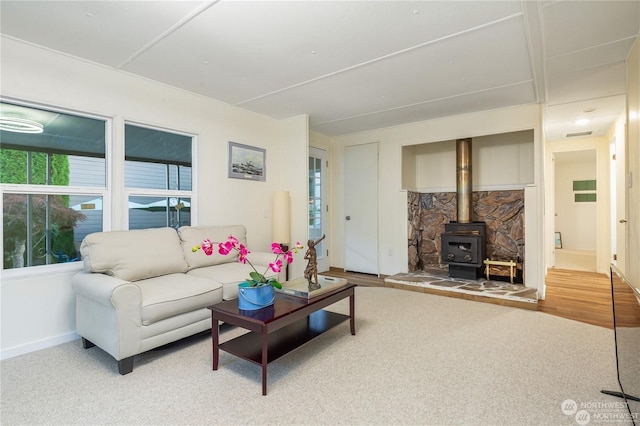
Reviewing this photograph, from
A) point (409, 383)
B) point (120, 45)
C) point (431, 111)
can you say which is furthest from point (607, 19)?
point (120, 45)

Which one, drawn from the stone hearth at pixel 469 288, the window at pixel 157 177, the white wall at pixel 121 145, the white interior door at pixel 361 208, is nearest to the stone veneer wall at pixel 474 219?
the stone hearth at pixel 469 288

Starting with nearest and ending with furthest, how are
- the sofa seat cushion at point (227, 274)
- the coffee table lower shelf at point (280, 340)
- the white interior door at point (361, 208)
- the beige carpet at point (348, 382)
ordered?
the beige carpet at point (348, 382)
the coffee table lower shelf at point (280, 340)
the sofa seat cushion at point (227, 274)
the white interior door at point (361, 208)

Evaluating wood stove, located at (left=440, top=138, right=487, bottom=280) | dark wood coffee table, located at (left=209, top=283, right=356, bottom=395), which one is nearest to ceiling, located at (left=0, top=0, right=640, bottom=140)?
wood stove, located at (left=440, top=138, right=487, bottom=280)

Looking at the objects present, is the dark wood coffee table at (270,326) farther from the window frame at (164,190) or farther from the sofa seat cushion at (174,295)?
the window frame at (164,190)

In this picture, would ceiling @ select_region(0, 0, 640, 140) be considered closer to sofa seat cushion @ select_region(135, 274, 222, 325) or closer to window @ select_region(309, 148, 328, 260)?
window @ select_region(309, 148, 328, 260)

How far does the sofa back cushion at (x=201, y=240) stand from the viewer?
3.15m

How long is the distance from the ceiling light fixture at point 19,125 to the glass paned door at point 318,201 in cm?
361

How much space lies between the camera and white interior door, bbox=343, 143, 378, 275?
540 centimetres

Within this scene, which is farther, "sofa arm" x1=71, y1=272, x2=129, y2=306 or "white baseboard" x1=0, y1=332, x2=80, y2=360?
"white baseboard" x1=0, y1=332, x2=80, y2=360

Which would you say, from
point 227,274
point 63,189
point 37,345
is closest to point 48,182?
point 63,189

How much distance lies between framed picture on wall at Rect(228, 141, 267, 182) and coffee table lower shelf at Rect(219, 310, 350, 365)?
2.25 m

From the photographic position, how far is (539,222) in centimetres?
400

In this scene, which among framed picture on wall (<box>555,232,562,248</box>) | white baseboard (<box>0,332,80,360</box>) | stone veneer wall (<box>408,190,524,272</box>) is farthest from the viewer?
framed picture on wall (<box>555,232,562,248</box>)

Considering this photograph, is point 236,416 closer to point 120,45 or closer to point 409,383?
point 409,383
